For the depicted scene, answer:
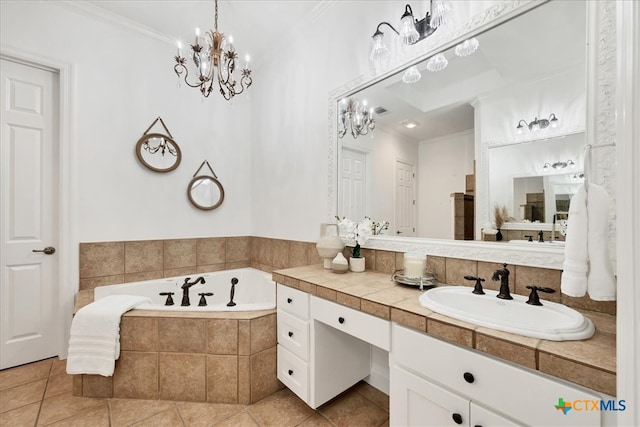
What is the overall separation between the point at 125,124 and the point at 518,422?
324cm

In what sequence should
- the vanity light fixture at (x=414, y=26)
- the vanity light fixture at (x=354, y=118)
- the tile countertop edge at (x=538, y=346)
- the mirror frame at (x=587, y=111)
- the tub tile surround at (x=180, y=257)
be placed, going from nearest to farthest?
1. the tile countertop edge at (x=538, y=346)
2. the mirror frame at (x=587, y=111)
3. the vanity light fixture at (x=414, y=26)
4. the vanity light fixture at (x=354, y=118)
5. the tub tile surround at (x=180, y=257)

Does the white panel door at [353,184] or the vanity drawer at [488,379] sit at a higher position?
the white panel door at [353,184]

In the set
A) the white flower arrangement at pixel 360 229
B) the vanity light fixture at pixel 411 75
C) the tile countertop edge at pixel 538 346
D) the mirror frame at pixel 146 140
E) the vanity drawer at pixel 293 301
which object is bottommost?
the vanity drawer at pixel 293 301

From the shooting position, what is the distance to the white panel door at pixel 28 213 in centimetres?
210

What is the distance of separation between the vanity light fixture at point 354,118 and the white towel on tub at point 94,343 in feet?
6.63

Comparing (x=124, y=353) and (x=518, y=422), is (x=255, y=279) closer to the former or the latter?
(x=124, y=353)

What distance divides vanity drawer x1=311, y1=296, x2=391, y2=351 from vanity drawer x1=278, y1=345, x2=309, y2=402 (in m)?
0.34

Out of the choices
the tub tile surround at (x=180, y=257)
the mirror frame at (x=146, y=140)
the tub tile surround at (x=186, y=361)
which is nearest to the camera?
the tub tile surround at (x=186, y=361)

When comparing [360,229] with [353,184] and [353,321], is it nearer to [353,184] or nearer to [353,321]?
[353,184]

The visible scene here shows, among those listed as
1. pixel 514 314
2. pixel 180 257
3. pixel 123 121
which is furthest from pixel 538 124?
pixel 123 121

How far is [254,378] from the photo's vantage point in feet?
5.76

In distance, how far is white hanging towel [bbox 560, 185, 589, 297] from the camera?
0.86 m

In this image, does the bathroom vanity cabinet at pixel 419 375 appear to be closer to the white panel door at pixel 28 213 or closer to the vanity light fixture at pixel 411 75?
the vanity light fixture at pixel 411 75

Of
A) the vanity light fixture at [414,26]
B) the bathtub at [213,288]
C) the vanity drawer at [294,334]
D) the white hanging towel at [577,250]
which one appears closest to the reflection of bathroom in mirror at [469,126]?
the vanity light fixture at [414,26]
